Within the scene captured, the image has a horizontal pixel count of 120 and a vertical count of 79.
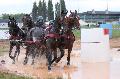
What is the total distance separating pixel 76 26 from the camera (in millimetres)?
19281

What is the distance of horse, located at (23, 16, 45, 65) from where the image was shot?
69.7ft

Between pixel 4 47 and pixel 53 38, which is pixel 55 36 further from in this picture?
pixel 4 47

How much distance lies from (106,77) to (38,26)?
22.3 ft

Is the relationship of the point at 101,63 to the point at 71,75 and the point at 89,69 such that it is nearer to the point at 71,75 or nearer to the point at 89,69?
the point at 89,69

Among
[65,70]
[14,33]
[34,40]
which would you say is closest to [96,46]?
[65,70]

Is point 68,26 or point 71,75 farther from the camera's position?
point 68,26

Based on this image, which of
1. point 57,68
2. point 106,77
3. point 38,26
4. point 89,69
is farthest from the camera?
point 38,26

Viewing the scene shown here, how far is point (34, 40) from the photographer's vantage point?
2186 cm

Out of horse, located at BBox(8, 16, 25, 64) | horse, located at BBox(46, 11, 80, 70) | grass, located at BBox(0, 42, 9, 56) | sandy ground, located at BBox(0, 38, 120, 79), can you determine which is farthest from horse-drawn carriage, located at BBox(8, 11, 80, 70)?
grass, located at BBox(0, 42, 9, 56)

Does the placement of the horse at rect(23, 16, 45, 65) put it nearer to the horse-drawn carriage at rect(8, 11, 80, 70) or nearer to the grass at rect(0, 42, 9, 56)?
the horse-drawn carriage at rect(8, 11, 80, 70)

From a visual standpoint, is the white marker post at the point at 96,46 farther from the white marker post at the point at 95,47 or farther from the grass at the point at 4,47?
the grass at the point at 4,47

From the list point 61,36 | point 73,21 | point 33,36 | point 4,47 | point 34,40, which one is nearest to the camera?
point 61,36

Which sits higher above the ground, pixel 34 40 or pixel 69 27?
pixel 69 27

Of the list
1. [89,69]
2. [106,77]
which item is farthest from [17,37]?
[106,77]
